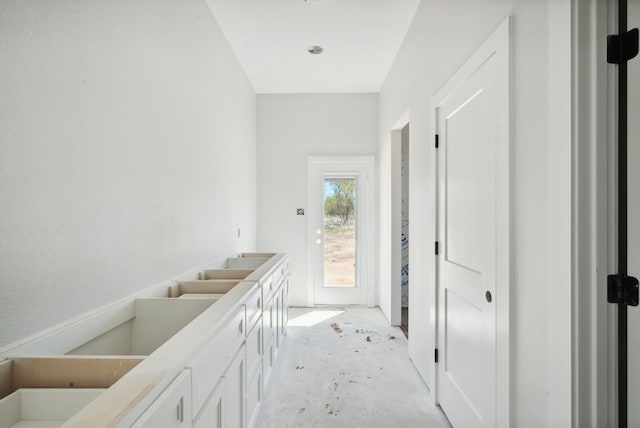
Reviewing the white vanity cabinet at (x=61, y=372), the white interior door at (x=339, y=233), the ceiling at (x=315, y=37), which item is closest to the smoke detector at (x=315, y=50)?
the ceiling at (x=315, y=37)

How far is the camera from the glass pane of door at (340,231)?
4273 millimetres

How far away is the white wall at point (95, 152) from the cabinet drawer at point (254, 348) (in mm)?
603

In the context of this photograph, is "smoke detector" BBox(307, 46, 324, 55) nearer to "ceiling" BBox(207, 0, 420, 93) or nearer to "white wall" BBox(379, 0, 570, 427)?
"ceiling" BBox(207, 0, 420, 93)

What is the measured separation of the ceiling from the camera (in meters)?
2.47

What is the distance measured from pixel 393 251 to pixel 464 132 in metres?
2.03

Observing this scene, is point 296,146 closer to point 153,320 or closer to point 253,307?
point 253,307

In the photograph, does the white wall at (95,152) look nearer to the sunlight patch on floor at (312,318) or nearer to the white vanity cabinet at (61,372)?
the white vanity cabinet at (61,372)

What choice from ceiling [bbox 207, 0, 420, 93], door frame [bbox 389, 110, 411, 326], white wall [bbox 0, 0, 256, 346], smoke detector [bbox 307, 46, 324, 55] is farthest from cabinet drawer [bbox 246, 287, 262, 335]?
smoke detector [bbox 307, 46, 324, 55]

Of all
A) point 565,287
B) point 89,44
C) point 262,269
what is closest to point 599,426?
point 565,287

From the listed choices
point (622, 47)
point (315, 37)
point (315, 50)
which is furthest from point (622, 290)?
point (315, 50)

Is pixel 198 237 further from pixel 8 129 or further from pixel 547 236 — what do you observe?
pixel 547 236

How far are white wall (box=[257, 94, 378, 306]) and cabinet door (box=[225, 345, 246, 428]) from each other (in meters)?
2.70

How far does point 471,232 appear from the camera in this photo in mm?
1629

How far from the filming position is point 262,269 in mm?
2230
